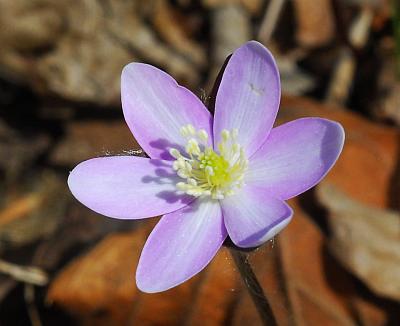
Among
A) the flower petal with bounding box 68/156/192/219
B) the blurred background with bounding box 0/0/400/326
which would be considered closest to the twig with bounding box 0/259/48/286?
the blurred background with bounding box 0/0/400/326

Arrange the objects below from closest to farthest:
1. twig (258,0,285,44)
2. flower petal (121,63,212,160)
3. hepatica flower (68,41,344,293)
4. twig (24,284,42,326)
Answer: hepatica flower (68,41,344,293) < flower petal (121,63,212,160) < twig (24,284,42,326) < twig (258,0,285,44)

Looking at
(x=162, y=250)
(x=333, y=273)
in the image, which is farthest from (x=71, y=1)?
(x=162, y=250)

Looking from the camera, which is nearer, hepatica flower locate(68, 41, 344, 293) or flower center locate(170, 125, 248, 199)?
hepatica flower locate(68, 41, 344, 293)

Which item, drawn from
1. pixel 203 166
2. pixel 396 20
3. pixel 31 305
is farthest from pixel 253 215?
pixel 396 20

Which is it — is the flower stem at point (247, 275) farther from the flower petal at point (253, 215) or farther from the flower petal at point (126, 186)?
the flower petal at point (126, 186)

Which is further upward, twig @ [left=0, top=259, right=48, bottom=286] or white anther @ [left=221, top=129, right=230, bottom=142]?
white anther @ [left=221, top=129, right=230, bottom=142]

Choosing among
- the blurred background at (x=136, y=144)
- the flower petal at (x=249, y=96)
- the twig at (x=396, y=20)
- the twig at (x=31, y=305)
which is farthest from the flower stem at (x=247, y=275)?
the twig at (x=396, y=20)

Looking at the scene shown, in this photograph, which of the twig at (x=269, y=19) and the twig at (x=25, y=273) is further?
the twig at (x=269, y=19)

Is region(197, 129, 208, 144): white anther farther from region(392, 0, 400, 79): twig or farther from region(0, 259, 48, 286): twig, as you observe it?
region(392, 0, 400, 79): twig
